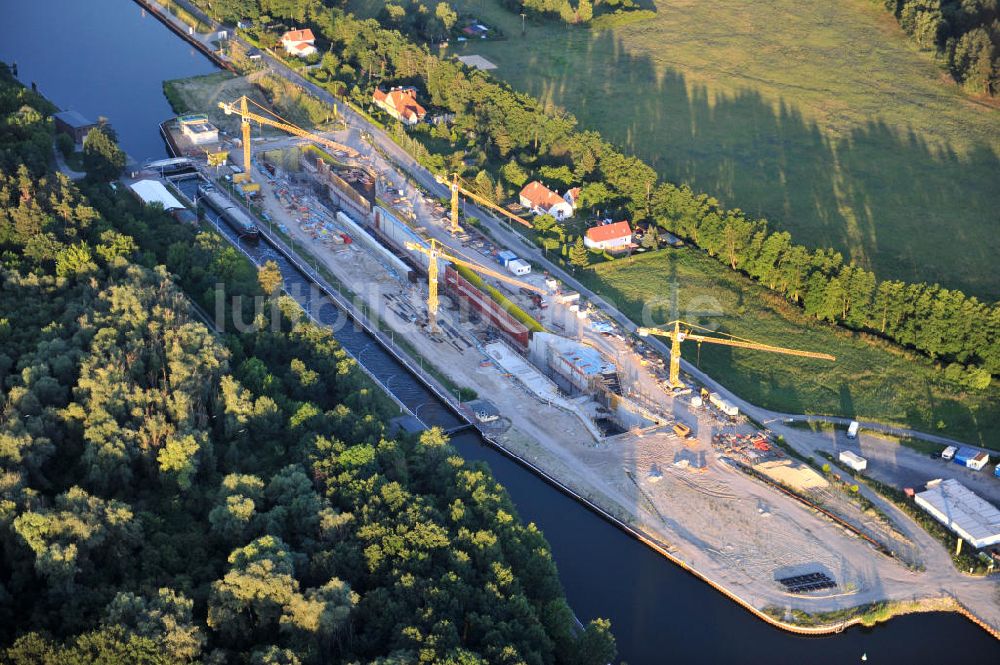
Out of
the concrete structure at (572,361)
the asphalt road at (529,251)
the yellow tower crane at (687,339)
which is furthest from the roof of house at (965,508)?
the concrete structure at (572,361)

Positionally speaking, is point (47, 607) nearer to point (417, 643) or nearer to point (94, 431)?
point (94, 431)

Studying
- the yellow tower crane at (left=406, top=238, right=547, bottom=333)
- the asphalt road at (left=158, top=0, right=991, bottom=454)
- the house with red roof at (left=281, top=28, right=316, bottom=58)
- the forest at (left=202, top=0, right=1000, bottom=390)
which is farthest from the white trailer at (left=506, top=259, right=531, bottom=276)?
the house with red roof at (left=281, top=28, right=316, bottom=58)

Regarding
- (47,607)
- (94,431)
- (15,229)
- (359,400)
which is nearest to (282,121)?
(15,229)

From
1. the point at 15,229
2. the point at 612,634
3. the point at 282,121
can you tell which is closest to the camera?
the point at 612,634

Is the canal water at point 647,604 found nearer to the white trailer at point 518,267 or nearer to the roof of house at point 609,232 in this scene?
the white trailer at point 518,267

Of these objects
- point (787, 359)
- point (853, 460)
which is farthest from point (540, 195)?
Result: point (853, 460)

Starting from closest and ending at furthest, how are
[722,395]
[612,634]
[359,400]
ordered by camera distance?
[612,634] → [359,400] → [722,395]

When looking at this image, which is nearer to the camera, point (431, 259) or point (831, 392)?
point (831, 392)

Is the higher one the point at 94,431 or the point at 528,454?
the point at 94,431
